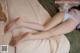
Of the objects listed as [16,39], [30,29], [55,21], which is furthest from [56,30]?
[16,39]

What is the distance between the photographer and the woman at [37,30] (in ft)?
4.43

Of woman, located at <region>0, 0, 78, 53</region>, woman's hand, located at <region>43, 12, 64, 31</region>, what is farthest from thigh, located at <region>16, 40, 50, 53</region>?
woman's hand, located at <region>43, 12, 64, 31</region>

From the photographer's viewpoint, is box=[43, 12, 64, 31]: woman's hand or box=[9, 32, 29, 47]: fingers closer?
box=[9, 32, 29, 47]: fingers

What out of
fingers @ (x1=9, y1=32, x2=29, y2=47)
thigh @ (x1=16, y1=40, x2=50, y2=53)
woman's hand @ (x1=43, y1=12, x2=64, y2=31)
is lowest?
thigh @ (x1=16, y1=40, x2=50, y2=53)

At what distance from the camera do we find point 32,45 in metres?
1.35

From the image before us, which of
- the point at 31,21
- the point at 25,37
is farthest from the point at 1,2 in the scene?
the point at 25,37

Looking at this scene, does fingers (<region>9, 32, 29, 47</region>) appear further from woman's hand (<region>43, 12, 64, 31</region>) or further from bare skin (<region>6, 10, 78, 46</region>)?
woman's hand (<region>43, 12, 64, 31</region>)

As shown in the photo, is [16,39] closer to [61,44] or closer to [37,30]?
[37,30]

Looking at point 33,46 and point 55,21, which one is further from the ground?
point 55,21

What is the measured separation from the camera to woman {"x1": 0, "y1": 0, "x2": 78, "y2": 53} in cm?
135

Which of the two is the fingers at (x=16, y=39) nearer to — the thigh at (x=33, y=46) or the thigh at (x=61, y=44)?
the thigh at (x=33, y=46)

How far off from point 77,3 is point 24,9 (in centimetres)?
53

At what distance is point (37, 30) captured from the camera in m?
1.43

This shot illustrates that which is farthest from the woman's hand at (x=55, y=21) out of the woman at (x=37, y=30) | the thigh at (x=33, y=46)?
the thigh at (x=33, y=46)
